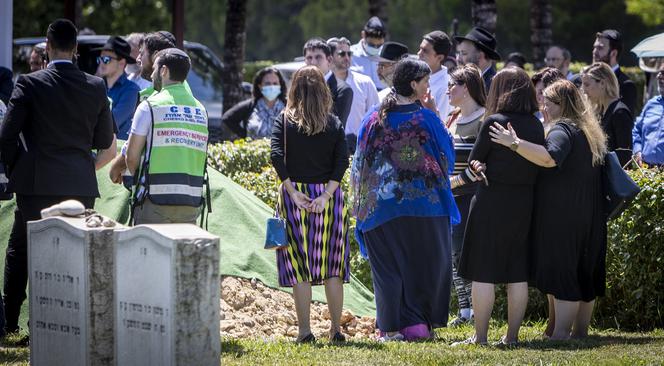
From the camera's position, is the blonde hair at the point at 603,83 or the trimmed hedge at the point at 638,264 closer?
the trimmed hedge at the point at 638,264

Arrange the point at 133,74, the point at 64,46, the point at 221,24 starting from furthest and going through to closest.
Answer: the point at 221,24 < the point at 133,74 < the point at 64,46

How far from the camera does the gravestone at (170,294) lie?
5617 millimetres

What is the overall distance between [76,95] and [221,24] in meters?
40.3

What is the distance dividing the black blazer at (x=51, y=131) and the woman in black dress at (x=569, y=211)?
3104 millimetres

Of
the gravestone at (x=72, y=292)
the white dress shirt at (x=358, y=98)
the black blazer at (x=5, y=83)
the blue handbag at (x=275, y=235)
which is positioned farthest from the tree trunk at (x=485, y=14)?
the gravestone at (x=72, y=292)

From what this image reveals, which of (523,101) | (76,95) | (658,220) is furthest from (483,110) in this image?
(76,95)

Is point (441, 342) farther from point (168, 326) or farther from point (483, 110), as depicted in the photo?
point (168, 326)

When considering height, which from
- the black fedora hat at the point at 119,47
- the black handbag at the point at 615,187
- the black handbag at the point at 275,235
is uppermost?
the black fedora hat at the point at 119,47

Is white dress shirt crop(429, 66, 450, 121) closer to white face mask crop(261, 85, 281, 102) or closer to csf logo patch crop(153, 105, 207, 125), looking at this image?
white face mask crop(261, 85, 281, 102)

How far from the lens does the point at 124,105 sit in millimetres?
9977

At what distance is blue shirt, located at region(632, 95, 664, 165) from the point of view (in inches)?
397

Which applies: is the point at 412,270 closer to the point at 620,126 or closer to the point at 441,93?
the point at 441,93

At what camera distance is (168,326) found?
5.65 meters

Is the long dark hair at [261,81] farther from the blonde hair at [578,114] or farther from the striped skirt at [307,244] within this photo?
the blonde hair at [578,114]
